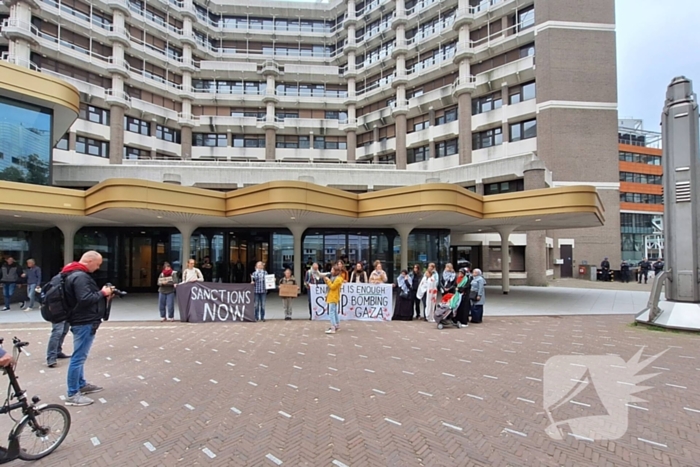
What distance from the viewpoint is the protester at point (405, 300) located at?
12.2 meters

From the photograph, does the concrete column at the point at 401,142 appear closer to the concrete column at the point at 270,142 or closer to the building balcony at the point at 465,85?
the building balcony at the point at 465,85

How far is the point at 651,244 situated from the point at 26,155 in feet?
280

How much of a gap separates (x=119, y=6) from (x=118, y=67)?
19.1 ft

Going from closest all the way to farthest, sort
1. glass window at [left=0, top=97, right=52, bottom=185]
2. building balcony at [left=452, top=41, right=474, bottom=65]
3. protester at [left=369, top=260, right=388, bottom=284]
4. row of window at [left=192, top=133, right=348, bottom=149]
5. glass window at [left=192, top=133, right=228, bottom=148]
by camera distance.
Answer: protester at [left=369, top=260, right=388, bottom=284] → glass window at [left=0, top=97, right=52, bottom=185] → building balcony at [left=452, top=41, right=474, bottom=65] → glass window at [left=192, top=133, right=228, bottom=148] → row of window at [left=192, top=133, right=348, bottom=149]

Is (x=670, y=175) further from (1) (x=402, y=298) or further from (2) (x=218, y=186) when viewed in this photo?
(2) (x=218, y=186)

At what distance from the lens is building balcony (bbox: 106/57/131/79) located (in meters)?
35.2

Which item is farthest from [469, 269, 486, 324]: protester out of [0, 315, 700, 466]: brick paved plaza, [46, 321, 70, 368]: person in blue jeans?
[46, 321, 70, 368]: person in blue jeans

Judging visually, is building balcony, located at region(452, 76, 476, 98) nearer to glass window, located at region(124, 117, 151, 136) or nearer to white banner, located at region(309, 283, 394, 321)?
white banner, located at region(309, 283, 394, 321)

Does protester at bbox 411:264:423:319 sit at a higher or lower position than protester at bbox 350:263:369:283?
lower

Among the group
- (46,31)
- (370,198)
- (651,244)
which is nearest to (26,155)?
(370,198)

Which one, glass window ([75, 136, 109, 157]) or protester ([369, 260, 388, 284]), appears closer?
protester ([369, 260, 388, 284])

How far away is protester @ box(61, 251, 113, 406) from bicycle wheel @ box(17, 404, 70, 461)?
4.17ft

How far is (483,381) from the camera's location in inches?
236
